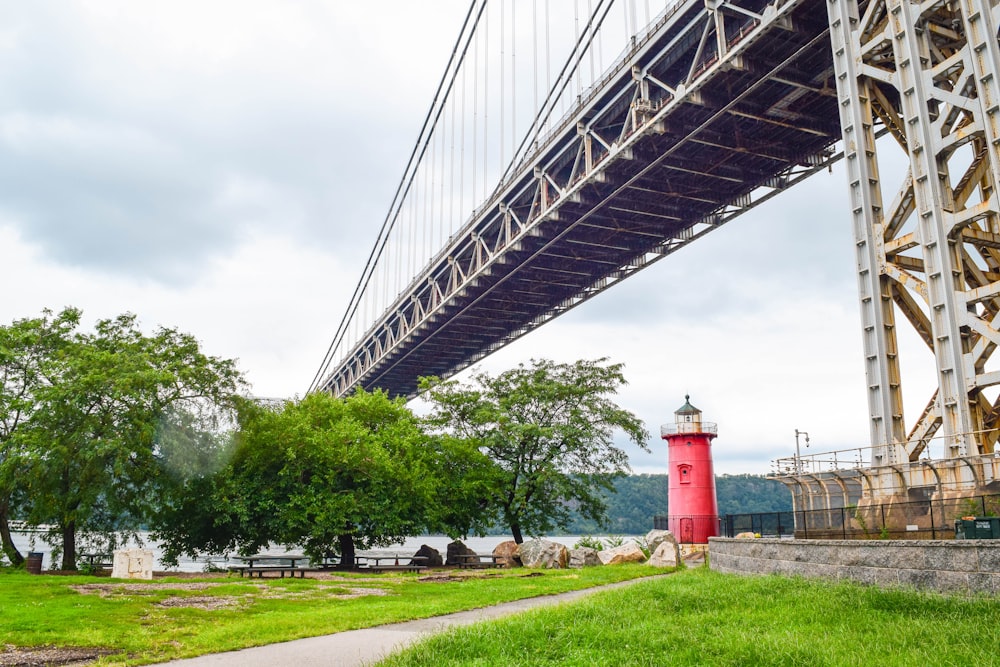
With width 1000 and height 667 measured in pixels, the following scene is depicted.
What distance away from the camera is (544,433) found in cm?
3472

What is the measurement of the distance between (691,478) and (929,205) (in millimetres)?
21361

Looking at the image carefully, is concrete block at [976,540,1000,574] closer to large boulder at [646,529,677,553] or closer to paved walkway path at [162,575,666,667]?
paved walkway path at [162,575,666,667]

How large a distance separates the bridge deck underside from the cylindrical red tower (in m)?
8.46

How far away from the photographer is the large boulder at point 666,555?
2521 cm

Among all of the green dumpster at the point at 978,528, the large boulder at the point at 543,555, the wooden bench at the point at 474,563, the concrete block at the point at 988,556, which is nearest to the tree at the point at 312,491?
the wooden bench at the point at 474,563

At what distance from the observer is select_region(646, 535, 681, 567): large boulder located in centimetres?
2521

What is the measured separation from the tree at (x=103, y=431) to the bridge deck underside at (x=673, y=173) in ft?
53.9

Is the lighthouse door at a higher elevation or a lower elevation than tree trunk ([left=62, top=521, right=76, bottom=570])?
lower

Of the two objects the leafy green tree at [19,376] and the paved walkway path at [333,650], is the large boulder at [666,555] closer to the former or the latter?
the paved walkway path at [333,650]

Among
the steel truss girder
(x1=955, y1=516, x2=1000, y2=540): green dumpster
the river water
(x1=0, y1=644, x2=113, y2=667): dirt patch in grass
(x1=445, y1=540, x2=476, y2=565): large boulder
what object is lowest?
the river water

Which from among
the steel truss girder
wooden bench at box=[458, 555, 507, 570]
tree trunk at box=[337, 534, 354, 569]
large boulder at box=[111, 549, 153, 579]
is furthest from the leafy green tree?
the steel truss girder

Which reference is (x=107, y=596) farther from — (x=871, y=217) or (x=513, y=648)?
(x=871, y=217)

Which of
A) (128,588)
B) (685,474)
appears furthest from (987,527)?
(685,474)

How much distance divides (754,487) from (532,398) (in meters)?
57.5
